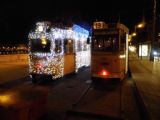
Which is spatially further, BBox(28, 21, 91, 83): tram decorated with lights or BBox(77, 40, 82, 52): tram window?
BBox(77, 40, 82, 52): tram window

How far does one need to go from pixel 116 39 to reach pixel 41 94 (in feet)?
25.1

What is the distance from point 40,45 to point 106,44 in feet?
12.9

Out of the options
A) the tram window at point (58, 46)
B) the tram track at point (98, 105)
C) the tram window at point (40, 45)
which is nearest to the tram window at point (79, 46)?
the tram window at point (58, 46)

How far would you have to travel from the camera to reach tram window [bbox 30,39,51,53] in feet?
47.4

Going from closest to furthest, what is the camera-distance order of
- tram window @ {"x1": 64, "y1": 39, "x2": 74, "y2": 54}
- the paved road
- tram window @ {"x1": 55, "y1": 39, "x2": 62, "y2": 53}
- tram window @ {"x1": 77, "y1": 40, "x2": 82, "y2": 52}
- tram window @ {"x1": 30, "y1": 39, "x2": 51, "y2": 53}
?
the paved road < tram window @ {"x1": 30, "y1": 39, "x2": 51, "y2": 53} < tram window @ {"x1": 55, "y1": 39, "x2": 62, "y2": 53} < tram window @ {"x1": 64, "y1": 39, "x2": 74, "y2": 54} < tram window @ {"x1": 77, "y1": 40, "x2": 82, "y2": 52}

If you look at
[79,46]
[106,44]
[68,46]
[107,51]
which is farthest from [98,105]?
[79,46]

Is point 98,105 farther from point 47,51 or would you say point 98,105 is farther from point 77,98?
point 47,51

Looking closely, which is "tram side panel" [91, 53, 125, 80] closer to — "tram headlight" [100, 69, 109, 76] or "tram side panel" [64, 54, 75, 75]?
"tram headlight" [100, 69, 109, 76]

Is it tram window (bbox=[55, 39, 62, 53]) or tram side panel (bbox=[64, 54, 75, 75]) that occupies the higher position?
tram window (bbox=[55, 39, 62, 53])

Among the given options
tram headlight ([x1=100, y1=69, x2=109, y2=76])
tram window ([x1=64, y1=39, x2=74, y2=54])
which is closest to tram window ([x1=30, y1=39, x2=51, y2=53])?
tram window ([x1=64, y1=39, x2=74, y2=54])

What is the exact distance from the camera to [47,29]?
14.4 metres

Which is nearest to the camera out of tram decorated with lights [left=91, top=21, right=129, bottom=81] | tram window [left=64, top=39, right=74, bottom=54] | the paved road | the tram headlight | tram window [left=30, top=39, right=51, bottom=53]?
the paved road

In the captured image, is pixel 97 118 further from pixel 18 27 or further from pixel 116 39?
pixel 18 27

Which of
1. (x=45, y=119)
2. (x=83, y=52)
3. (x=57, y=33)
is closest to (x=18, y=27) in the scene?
(x=83, y=52)
